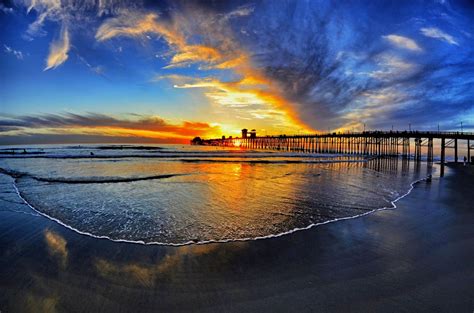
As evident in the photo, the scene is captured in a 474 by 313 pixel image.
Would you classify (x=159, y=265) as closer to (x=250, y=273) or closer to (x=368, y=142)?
(x=250, y=273)

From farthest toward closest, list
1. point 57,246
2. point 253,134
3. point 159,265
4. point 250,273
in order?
point 253,134 → point 57,246 → point 159,265 → point 250,273

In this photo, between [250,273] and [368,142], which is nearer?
[250,273]

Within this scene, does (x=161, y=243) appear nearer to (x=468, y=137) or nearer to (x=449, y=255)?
(x=449, y=255)

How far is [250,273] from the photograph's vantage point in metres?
3.86

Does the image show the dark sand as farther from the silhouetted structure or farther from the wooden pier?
the silhouetted structure

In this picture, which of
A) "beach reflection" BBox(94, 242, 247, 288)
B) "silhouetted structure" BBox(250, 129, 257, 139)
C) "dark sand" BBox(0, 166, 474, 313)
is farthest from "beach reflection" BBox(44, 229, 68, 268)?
"silhouetted structure" BBox(250, 129, 257, 139)

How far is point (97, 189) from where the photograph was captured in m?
11.8

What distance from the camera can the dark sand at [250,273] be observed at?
310 centimetres

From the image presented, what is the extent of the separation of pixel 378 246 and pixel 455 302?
189 cm

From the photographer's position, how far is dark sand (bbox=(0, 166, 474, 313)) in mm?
3104

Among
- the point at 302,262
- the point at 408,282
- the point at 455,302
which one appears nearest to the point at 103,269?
the point at 302,262

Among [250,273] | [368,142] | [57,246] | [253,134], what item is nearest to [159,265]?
[250,273]

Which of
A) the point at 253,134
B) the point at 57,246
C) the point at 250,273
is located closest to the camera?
the point at 250,273

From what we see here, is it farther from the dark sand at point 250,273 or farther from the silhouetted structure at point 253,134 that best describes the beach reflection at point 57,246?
the silhouetted structure at point 253,134
